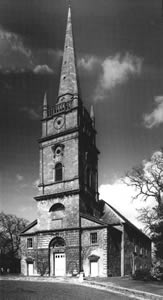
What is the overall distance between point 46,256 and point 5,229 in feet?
88.6

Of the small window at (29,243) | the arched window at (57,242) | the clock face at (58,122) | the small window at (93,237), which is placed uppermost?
the clock face at (58,122)

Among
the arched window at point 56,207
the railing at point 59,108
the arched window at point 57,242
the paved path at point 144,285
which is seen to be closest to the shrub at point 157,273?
the paved path at point 144,285

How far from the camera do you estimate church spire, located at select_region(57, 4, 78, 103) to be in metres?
40.9

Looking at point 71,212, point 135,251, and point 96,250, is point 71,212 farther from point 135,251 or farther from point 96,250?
point 135,251

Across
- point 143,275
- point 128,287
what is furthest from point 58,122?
point 128,287

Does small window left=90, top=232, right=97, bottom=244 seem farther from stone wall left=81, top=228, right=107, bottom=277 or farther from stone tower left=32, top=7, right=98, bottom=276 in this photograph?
stone tower left=32, top=7, right=98, bottom=276

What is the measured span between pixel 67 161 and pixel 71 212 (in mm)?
5855

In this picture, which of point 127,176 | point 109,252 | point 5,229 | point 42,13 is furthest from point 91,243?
point 5,229

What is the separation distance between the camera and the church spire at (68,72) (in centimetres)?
4088

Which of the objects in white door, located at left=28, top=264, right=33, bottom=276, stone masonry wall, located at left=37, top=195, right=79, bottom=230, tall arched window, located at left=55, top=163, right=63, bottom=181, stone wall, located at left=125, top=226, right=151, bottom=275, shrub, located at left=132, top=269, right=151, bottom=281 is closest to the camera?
shrub, located at left=132, top=269, right=151, bottom=281

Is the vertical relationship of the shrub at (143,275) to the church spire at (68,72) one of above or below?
below

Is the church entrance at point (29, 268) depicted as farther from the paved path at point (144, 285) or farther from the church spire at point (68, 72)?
the church spire at point (68, 72)

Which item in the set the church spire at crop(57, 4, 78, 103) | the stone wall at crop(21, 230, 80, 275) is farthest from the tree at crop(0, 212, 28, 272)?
the church spire at crop(57, 4, 78, 103)

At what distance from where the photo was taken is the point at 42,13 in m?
16.6
